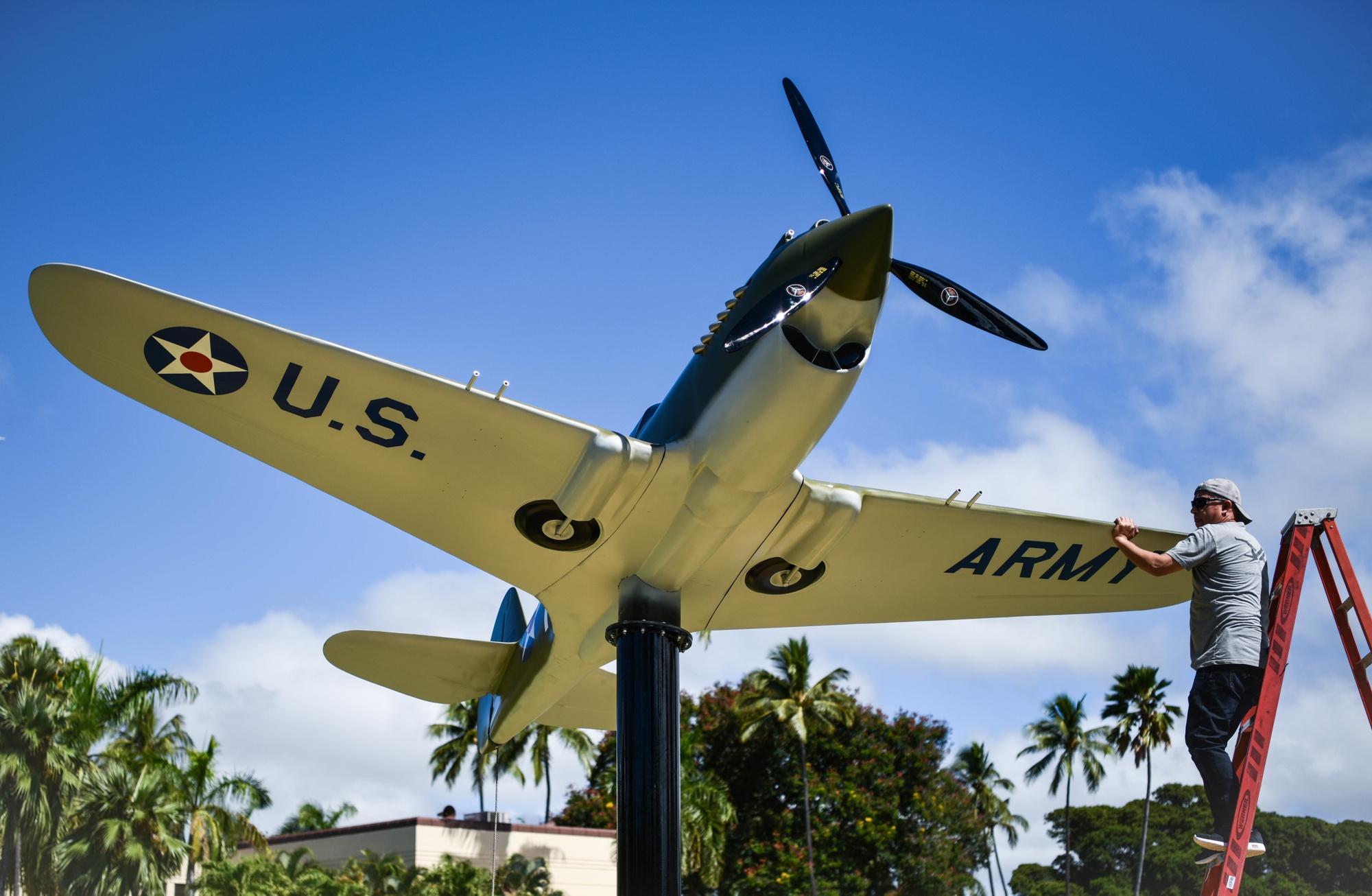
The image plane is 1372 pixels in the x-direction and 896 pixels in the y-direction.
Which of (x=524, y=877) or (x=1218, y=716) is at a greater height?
(x=1218, y=716)

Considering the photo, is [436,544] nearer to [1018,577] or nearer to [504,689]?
[504,689]

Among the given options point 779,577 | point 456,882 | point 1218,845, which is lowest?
point 456,882

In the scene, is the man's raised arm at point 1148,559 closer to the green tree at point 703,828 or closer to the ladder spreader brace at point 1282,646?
the ladder spreader brace at point 1282,646

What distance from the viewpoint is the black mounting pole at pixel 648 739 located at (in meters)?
8.58

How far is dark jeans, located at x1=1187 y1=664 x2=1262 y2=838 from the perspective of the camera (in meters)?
5.16

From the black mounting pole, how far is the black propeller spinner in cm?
386

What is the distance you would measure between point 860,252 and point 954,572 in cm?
507

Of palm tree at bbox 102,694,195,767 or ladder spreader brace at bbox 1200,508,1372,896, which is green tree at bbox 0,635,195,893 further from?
ladder spreader brace at bbox 1200,508,1372,896

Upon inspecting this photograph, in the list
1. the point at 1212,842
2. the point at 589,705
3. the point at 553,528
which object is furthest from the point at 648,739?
the point at 1212,842

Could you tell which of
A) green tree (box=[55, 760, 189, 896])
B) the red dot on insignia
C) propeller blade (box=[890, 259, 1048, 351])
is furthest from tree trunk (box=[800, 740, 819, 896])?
the red dot on insignia

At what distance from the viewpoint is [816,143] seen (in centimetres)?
930

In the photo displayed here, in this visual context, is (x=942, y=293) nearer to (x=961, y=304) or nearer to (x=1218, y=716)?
(x=961, y=304)

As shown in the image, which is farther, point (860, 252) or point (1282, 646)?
point (860, 252)

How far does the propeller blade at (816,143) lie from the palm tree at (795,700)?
36.8m
